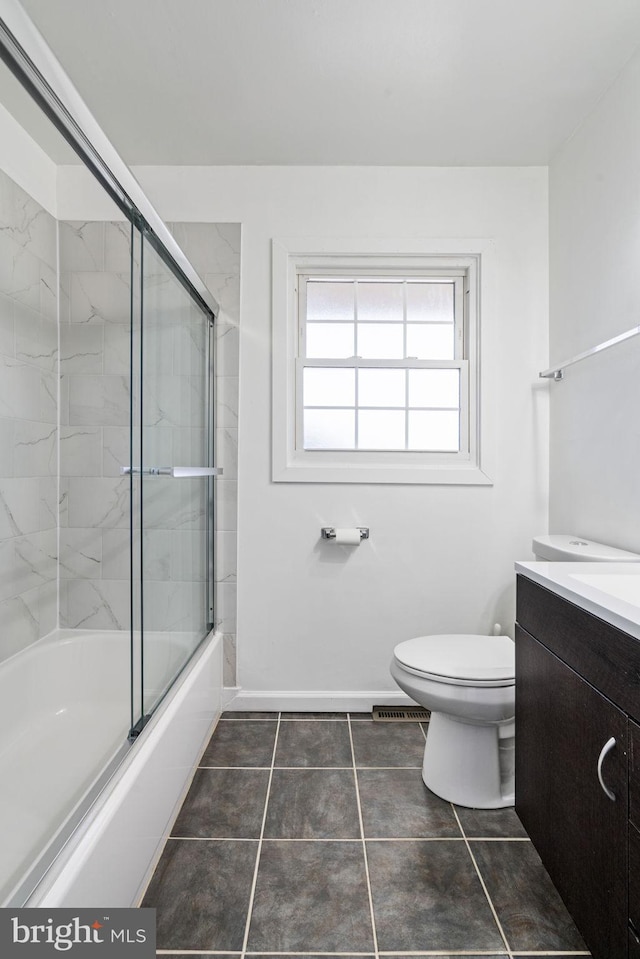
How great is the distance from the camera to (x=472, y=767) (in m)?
1.65

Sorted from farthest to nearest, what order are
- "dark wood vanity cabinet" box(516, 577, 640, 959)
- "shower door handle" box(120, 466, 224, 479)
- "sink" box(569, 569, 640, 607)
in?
1. "shower door handle" box(120, 466, 224, 479)
2. "sink" box(569, 569, 640, 607)
3. "dark wood vanity cabinet" box(516, 577, 640, 959)

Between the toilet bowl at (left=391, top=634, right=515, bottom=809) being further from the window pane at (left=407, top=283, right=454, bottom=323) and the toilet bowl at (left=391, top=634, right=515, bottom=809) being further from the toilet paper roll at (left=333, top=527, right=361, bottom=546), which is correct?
the window pane at (left=407, top=283, right=454, bottom=323)

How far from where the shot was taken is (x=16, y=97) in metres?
1.01

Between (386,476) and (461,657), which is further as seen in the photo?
(386,476)

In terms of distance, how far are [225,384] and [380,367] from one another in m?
0.68

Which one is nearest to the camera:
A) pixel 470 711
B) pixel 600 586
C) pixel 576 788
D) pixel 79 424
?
pixel 576 788

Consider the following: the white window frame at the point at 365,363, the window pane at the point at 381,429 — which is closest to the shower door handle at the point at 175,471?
the white window frame at the point at 365,363

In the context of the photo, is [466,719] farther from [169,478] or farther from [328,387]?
[328,387]

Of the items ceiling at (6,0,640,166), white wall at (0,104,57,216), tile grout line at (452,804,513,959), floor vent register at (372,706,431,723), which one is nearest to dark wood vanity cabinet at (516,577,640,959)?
tile grout line at (452,804,513,959)

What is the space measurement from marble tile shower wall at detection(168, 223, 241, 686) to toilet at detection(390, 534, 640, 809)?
2.78 ft

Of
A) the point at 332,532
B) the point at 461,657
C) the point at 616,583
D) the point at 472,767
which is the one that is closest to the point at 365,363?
the point at 332,532

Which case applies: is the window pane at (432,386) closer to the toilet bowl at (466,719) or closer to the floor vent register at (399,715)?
the toilet bowl at (466,719)

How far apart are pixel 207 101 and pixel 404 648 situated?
6.72ft

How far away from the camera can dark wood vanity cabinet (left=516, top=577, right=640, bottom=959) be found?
2.90 ft
